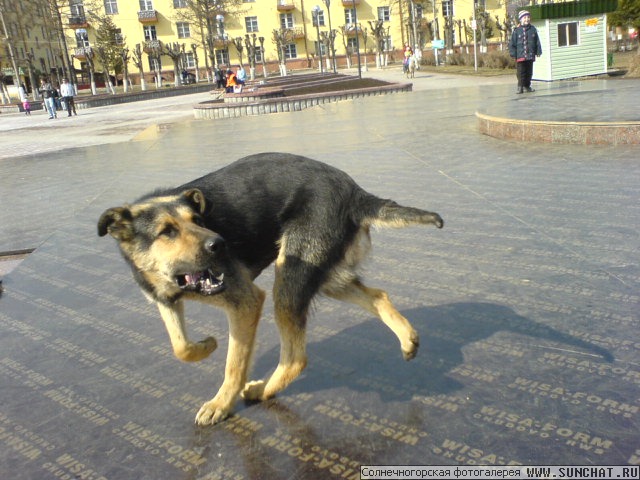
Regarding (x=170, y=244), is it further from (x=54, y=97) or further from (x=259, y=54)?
(x=259, y=54)

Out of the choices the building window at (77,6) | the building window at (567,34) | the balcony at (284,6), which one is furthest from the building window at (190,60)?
the building window at (567,34)

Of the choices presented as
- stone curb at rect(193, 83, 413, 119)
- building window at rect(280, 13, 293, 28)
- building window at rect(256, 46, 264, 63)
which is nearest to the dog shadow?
stone curb at rect(193, 83, 413, 119)

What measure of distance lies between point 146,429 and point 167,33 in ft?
290

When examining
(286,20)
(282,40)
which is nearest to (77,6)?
(282,40)

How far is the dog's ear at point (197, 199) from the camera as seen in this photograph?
3162 mm

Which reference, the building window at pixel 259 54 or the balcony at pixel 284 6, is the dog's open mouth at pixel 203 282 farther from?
the balcony at pixel 284 6

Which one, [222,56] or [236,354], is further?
[222,56]

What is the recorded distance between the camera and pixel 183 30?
84812 mm

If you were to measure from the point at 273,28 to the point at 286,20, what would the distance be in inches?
94.2

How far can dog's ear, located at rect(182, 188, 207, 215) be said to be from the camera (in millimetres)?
3162

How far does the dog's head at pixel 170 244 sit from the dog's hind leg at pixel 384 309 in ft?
2.45

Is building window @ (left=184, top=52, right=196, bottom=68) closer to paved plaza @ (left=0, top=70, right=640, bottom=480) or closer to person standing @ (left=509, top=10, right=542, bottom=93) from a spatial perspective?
person standing @ (left=509, top=10, right=542, bottom=93)

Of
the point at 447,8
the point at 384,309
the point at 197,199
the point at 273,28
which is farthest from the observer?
the point at 447,8

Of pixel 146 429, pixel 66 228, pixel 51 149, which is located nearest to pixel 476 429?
pixel 146 429
